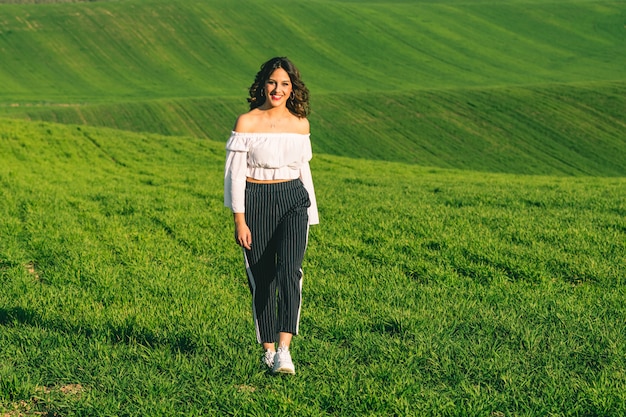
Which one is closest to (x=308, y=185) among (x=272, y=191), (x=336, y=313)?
(x=272, y=191)

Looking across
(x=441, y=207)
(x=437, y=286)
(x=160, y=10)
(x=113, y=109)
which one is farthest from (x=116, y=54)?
(x=437, y=286)

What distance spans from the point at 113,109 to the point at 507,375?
48.7m

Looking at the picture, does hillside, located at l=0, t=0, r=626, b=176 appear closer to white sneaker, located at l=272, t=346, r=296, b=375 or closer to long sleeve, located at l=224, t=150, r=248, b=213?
long sleeve, located at l=224, t=150, r=248, b=213

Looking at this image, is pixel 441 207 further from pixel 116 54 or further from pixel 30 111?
pixel 116 54

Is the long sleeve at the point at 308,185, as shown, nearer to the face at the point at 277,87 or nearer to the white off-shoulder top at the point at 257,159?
the white off-shoulder top at the point at 257,159

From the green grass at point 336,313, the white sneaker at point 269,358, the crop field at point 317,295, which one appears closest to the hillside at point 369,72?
the crop field at point 317,295

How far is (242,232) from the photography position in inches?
212

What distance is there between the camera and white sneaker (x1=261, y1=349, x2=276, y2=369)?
539 centimetres

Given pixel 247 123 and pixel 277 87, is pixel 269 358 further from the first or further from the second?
pixel 277 87

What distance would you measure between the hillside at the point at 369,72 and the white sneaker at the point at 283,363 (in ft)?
120

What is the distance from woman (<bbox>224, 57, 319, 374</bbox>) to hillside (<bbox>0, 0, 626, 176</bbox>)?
119ft

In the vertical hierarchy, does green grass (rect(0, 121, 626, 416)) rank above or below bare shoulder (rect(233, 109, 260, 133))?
below

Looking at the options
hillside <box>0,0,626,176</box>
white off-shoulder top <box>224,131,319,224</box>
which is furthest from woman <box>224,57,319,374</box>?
hillside <box>0,0,626,176</box>

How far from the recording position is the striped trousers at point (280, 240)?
215 inches
